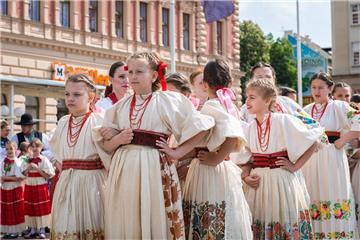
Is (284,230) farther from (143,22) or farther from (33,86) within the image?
(143,22)

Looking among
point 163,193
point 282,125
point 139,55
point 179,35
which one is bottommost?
point 163,193

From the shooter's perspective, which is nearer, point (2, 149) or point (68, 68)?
point (2, 149)

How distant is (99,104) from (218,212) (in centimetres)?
170

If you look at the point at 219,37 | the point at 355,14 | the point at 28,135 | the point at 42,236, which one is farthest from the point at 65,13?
the point at 355,14

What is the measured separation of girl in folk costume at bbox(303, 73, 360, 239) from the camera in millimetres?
7027

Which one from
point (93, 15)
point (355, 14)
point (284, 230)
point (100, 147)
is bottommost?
point (284, 230)

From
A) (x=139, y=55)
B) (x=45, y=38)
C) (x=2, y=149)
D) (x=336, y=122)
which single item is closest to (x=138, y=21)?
(x=45, y=38)

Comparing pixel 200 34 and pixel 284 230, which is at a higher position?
pixel 200 34

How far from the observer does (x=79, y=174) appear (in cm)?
526

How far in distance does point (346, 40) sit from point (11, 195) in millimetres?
34744

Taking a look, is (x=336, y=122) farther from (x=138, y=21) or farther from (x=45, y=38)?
(x=138, y=21)

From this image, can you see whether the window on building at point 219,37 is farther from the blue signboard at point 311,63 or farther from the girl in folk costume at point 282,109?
the girl in folk costume at point 282,109

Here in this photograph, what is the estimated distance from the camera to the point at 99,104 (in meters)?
6.14

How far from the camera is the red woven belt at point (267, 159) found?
5734 mm
